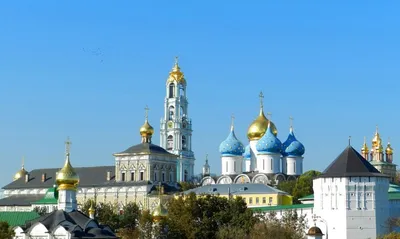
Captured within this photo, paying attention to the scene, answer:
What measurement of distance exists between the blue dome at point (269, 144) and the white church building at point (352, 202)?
18651 mm

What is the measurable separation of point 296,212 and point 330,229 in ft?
9.64

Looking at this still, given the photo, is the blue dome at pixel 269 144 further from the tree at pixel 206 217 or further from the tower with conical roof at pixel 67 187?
the tower with conical roof at pixel 67 187

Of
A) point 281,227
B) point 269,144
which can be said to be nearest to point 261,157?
point 269,144

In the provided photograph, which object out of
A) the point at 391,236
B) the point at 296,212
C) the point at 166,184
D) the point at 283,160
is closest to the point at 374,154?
the point at 283,160

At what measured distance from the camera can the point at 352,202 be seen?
1599 inches

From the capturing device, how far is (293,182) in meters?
58.5

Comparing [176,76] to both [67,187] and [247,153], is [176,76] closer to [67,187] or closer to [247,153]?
[247,153]

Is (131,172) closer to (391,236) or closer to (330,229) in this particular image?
(330,229)

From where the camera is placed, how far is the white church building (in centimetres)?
4044

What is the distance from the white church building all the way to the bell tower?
3032 cm

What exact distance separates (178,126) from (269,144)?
12838mm

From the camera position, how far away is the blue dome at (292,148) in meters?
62.1

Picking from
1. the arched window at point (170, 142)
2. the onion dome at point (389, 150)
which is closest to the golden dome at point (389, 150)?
the onion dome at point (389, 150)

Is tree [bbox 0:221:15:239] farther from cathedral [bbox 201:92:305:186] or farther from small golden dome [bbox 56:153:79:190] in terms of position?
cathedral [bbox 201:92:305:186]
